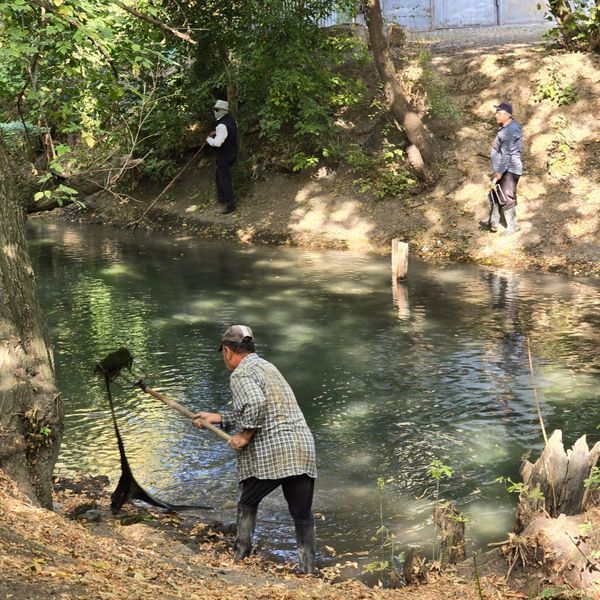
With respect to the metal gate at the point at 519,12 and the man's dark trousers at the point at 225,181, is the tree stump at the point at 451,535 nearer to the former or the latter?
the man's dark trousers at the point at 225,181

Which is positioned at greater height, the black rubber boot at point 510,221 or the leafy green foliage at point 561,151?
the leafy green foliage at point 561,151

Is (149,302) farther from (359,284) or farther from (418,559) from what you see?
(418,559)

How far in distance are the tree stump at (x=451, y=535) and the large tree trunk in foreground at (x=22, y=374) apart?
304 centimetres

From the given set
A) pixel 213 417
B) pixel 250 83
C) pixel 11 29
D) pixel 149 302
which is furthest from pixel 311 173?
pixel 213 417

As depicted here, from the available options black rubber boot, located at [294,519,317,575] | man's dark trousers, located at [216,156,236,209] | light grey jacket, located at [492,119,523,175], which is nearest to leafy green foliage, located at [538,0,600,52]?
light grey jacket, located at [492,119,523,175]

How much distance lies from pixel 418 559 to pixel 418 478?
204cm

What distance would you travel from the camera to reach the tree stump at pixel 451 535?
727 cm

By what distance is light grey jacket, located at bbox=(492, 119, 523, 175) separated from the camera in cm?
1847

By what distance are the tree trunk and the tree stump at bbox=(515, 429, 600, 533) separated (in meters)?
15.3

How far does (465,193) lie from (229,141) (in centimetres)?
578

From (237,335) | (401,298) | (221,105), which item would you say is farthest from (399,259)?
(237,335)

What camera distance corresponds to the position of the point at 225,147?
23.0 meters

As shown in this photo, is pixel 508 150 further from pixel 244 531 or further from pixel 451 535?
pixel 244 531

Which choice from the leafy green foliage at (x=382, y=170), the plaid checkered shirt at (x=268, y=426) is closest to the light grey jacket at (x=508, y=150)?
the leafy green foliage at (x=382, y=170)
